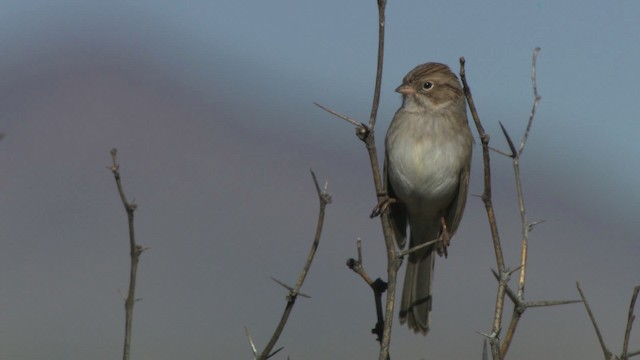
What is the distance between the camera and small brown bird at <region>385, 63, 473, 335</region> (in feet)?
22.3

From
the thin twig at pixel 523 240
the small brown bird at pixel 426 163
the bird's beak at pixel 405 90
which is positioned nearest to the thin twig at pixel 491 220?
the thin twig at pixel 523 240

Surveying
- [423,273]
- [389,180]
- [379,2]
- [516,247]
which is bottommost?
[379,2]

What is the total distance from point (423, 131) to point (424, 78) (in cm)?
47

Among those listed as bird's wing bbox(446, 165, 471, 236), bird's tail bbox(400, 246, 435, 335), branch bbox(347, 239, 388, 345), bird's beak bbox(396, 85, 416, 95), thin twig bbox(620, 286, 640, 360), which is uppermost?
bird's beak bbox(396, 85, 416, 95)

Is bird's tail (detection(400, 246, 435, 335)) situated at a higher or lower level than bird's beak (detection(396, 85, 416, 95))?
lower

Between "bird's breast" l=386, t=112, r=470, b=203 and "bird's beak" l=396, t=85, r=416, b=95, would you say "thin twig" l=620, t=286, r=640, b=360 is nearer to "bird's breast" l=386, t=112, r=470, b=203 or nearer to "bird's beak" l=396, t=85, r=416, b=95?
"bird's breast" l=386, t=112, r=470, b=203

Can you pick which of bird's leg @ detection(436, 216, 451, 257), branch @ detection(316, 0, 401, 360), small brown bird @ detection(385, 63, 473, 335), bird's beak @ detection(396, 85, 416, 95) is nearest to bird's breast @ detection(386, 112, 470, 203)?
small brown bird @ detection(385, 63, 473, 335)

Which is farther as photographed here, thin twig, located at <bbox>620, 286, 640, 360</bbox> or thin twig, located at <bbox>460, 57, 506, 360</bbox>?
thin twig, located at <bbox>460, 57, 506, 360</bbox>

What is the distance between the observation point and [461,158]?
6883 mm

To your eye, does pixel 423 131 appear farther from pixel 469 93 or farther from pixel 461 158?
pixel 469 93

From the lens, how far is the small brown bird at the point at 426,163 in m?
6.80

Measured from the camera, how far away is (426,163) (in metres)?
6.80

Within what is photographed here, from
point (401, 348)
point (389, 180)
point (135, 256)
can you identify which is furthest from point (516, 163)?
point (401, 348)

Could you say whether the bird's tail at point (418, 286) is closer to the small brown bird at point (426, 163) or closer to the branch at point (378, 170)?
the small brown bird at point (426, 163)
